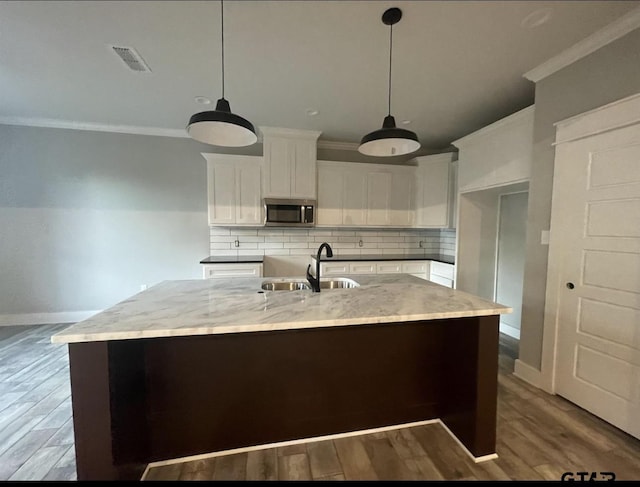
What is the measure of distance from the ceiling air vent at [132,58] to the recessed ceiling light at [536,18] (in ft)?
9.05

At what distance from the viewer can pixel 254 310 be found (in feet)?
4.85

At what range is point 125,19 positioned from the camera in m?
1.80

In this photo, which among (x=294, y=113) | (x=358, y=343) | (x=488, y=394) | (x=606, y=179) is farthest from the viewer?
(x=294, y=113)

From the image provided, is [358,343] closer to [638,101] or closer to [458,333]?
[458,333]

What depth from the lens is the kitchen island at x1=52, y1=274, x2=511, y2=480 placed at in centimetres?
124

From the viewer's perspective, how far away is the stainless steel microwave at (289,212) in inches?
150

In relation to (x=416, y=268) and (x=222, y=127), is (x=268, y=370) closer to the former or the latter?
Result: (x=222, y=127)

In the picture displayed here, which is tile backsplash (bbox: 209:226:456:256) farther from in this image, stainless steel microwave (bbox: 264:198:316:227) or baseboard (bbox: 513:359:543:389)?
baseboard (bbox: 513:359:543:389)

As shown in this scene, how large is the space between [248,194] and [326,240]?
1391 mm

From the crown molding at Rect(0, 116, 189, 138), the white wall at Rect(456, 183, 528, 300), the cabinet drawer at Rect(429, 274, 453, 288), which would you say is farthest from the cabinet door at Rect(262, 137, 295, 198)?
the cabinet drawer at Rect(429, 274, 453, 288)

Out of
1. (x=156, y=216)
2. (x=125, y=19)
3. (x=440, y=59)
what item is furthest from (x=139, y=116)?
(x=440, y=59)

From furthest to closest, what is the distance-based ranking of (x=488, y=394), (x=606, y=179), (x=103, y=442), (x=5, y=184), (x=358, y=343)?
(x=5, y=184), (x=606, y=179), (x=358, y=343), (x=488, y=394), (x=103, y=442)

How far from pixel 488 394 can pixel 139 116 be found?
441 centimetres

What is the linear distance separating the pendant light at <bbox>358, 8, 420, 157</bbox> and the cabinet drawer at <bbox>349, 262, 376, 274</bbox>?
2.13m
